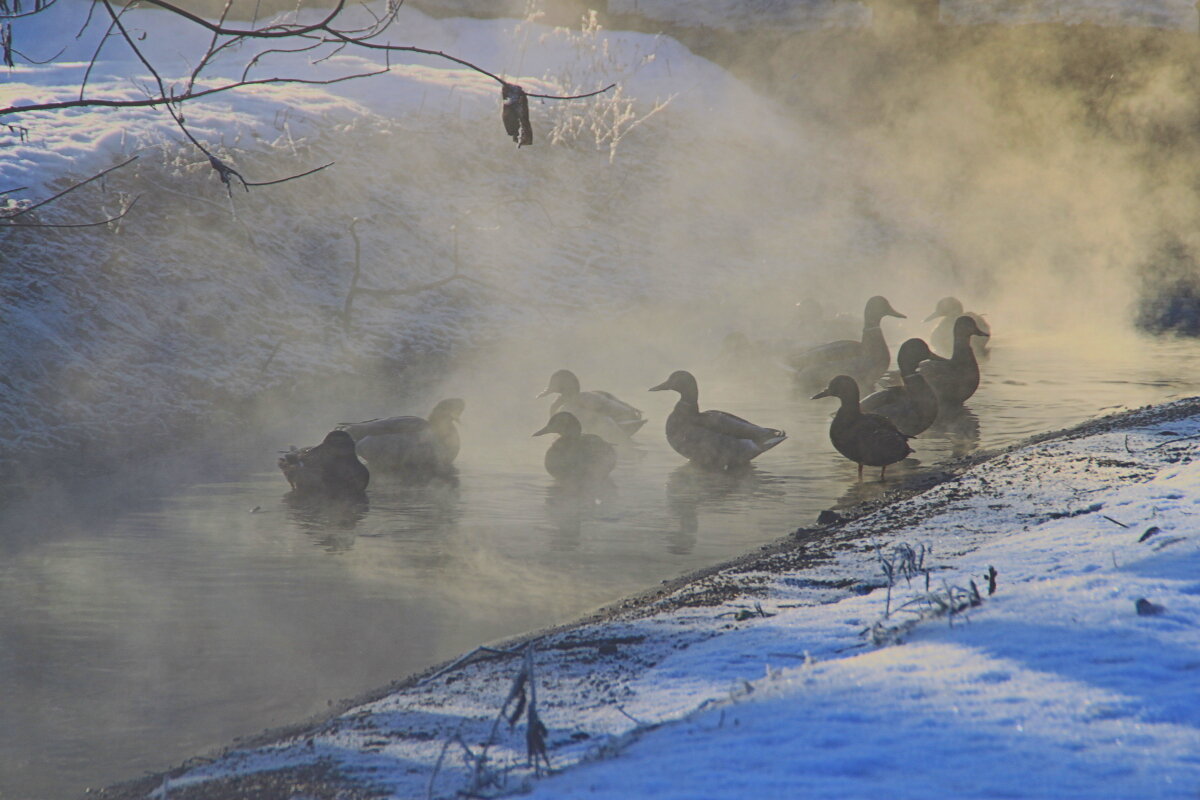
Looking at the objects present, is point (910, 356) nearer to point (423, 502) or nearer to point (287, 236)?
point (423, 502)

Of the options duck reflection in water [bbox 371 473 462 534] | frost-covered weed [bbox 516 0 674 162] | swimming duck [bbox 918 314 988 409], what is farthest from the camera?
frost-covered weed [bbox 516 0 674 162]

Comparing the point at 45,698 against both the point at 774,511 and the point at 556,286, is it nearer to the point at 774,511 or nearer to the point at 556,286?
the point at 774,511

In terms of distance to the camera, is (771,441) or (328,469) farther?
(771,441)

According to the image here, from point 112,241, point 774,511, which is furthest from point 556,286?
point 774,511

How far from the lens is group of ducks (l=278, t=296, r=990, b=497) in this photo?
8.41 meters

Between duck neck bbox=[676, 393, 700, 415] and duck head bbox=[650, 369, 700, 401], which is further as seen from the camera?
duck head bbox=[650, 369, 700, 401]

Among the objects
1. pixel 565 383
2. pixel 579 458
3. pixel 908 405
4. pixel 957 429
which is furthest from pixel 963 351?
pixel 579 458

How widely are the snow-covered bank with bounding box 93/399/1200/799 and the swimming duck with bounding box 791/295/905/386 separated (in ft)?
24.6

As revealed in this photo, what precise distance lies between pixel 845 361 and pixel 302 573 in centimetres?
872

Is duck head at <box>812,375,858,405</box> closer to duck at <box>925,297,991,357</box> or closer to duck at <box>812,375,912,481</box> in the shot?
duck at <box>812,375,912,481</box>

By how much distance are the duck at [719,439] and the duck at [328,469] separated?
2.97 meters

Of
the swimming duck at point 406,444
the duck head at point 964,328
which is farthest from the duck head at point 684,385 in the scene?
the duck head at point 964,328

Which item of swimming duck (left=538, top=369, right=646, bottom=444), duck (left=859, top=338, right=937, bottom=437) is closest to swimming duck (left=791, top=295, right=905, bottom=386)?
duck (left=859, top=338, right=937, bottom=437)

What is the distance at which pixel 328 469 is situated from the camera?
27.1 ft
